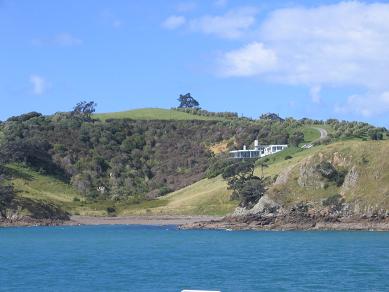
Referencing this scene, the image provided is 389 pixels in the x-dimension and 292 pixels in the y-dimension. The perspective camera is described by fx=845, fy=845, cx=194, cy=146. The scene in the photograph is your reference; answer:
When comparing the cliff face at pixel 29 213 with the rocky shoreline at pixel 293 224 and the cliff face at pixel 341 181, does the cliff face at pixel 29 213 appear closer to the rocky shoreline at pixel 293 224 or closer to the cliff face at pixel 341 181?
the rocky shoreline at pixel 293 224

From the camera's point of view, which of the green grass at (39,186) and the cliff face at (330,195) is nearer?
the cliff face at (330,195)

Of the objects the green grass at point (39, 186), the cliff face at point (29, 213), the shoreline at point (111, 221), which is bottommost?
the shoreline at point (111, 221)

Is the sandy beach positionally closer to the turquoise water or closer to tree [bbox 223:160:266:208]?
tree [bbox 223:160:266:208]

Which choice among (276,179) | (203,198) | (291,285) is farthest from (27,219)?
(291,285)

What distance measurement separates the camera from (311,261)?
86438mm

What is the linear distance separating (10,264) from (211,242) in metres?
34.8

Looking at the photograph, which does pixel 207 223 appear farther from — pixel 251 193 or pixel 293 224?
pixel 293 224

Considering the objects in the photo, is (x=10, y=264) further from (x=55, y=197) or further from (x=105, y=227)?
(x=55, y=197)

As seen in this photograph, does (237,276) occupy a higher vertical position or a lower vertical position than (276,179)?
lower

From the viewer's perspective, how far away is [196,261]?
8812 cm

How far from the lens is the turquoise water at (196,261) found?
68875 mm

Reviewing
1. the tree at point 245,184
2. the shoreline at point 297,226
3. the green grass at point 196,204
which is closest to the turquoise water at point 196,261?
the shoreline at point 297,226

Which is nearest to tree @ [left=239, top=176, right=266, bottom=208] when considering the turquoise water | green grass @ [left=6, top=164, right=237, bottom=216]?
the turquoise water

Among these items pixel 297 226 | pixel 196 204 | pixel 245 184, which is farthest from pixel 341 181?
pixel 196 204
